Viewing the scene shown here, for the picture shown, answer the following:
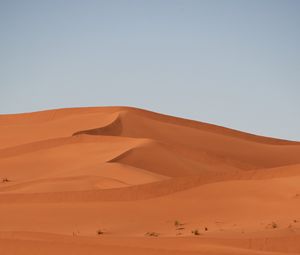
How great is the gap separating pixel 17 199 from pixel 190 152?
18.0 meters

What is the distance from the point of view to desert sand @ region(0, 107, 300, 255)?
11688 mm

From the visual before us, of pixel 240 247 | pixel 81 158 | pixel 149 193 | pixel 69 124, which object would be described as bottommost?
pixel 240 247

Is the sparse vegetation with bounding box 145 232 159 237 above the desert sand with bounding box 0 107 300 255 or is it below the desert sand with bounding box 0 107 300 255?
below

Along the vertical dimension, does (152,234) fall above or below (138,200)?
below

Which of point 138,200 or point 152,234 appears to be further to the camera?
point 138,200

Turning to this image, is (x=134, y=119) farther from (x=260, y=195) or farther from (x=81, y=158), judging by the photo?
(x=260, y=195)

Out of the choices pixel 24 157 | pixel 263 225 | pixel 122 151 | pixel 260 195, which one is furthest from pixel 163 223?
pixel 24 157

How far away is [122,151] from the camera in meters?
31.1

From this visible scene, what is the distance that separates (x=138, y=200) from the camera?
728 inches

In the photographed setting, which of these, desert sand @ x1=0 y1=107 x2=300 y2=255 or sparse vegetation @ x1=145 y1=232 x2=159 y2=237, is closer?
desert sand @ x1=0 y1=107 x2=300 y2=255

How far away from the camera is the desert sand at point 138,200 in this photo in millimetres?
11688

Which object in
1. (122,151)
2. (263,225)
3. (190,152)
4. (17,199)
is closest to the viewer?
(263,225)

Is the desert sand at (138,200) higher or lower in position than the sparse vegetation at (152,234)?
higher

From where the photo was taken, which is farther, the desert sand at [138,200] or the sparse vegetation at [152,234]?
the sparse vegetation at [152,234]
